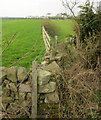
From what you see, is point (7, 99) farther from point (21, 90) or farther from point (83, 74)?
point (83, 74)

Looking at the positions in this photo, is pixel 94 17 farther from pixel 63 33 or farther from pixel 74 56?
pixel 63 33

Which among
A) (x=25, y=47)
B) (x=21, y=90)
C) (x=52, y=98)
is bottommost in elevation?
(x=52, y=98)

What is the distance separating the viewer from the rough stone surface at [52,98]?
3371mm

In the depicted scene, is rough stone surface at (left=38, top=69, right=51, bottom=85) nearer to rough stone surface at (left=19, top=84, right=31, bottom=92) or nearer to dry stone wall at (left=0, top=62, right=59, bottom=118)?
dry stone wall at (left=0, top=62, right=59, bottom=118)

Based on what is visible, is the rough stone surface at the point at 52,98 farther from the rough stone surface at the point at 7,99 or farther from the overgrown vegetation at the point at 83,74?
the rough stone surface at the point at 7,99

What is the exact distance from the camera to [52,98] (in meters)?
3.39

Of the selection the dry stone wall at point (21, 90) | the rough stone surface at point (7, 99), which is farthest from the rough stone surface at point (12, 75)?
the rough stone surface at point (7, 99)

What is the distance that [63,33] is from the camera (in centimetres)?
1005

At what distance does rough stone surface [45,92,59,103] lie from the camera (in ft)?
11.1

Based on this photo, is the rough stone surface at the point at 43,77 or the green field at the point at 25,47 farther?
the rough stone surface at the point at 43,77

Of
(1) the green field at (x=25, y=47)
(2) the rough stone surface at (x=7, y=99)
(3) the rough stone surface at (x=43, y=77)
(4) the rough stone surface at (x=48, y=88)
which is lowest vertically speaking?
A: (2) the rough stone surface at (x=7, y=99)

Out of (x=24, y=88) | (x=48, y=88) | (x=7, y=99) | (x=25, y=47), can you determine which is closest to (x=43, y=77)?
(x=48, y=88)

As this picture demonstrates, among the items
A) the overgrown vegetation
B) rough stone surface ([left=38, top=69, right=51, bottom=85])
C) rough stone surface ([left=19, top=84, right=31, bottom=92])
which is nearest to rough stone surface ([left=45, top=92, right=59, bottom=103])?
the overgrown vegetation

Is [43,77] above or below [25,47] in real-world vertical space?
below
